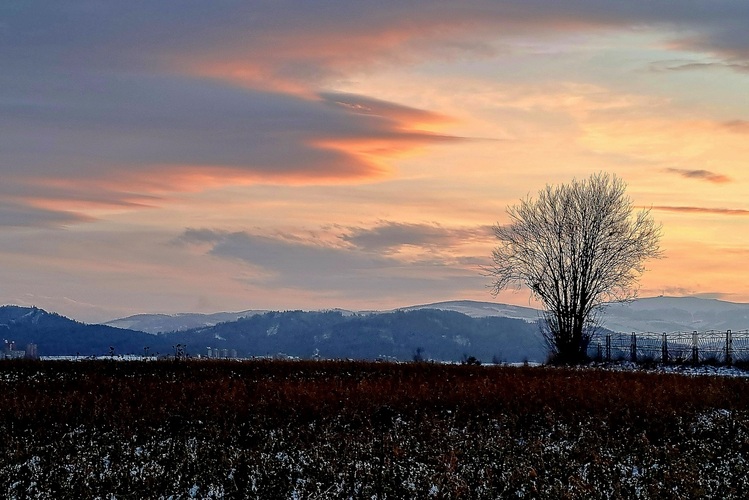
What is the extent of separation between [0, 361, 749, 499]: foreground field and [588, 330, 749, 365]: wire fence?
20.0 meters

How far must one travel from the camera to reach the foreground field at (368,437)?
43.4 ft

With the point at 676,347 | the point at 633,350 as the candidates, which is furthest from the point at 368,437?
the point at 676,347

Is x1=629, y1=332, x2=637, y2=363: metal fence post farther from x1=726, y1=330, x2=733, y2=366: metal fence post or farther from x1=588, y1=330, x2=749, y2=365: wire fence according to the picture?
x1=726, y1=330, x2=733, y2=366: metal fence post

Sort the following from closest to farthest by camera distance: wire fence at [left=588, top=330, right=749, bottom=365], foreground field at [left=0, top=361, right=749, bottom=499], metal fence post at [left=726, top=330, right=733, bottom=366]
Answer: foreground field at [left=0, top=361, right=749, bottom=499] < metal fence post at [left=726, top=330, right=733, bottom=366] < wire fence at [left=588, top=330, right=749, bottom=365]

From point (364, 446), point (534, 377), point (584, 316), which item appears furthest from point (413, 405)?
point (584, 316)

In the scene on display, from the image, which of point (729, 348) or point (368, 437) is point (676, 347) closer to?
point (729, 348)

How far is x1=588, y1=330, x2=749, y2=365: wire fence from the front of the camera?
4553cm

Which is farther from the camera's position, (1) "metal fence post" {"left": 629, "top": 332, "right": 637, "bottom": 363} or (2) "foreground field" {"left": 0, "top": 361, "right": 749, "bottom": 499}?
(1) "metal fence post" {"left": 629, "top": 332, "right": 637, "bottom": 363}

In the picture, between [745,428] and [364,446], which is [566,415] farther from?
[364,446]

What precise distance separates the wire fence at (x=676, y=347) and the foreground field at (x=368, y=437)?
788 inches

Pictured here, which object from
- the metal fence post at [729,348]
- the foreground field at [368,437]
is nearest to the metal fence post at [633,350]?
the metal fence post at [729,348]

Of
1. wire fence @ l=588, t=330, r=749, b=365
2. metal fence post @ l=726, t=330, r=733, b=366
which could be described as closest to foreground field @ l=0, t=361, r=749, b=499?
metal fence post @ l=726, t=330, r=733, b=366

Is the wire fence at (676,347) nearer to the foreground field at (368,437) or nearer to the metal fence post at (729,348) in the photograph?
the metal fence post at (729,348)

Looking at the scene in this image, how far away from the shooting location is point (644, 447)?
16.2 m
